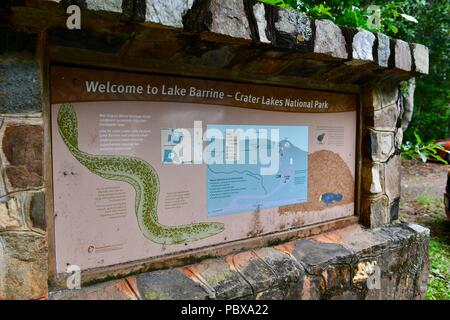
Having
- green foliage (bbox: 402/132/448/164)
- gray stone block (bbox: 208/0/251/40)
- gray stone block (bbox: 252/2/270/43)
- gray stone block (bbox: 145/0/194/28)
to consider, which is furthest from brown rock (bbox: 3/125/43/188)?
green foliage (bbox: 402/132/448/164)

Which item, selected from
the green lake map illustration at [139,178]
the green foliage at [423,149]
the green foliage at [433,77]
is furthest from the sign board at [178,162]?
the green foliage at [433,77]

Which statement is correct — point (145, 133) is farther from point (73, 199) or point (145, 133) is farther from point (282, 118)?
point (282, 118)

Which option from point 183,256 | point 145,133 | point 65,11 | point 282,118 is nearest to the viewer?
point 65,11

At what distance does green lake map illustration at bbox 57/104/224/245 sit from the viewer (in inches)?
55.9

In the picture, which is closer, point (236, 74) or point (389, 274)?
point (236, 74)

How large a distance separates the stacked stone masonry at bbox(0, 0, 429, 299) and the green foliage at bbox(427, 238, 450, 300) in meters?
0.51

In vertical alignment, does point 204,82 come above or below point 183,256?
above

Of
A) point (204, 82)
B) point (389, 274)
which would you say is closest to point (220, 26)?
point (204, 82)

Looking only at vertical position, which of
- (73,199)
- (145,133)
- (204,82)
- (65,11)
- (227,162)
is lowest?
(73,199)

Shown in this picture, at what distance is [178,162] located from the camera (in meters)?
1.68

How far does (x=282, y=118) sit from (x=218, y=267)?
0.98 m

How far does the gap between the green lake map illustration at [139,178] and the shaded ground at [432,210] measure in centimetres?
235

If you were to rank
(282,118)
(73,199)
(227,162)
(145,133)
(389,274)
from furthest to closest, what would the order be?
(389,274), (282,118), (227,162), (145,133), (73,199)

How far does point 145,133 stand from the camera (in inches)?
62.3
